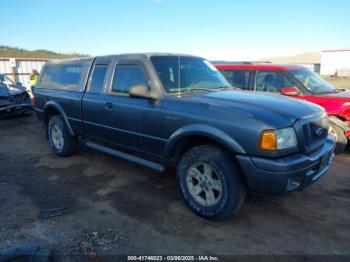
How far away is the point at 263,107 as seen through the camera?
10.5ft

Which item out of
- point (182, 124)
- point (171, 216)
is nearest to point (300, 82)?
point (182, 124)

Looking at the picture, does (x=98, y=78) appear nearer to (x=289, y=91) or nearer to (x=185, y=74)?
(x=185, y=74)

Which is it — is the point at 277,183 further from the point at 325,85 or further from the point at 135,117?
the point at 325,85

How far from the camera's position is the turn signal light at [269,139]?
2863 mm

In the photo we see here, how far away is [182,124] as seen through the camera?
3.45 m

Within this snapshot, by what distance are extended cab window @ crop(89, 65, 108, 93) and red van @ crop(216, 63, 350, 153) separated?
3.28m

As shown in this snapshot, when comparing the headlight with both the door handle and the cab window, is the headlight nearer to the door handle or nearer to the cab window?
the door handle

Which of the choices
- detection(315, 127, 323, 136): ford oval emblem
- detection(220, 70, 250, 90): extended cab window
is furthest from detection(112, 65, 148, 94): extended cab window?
detection(220, 70, 250, 90): extended cab window

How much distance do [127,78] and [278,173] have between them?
98.7 inches

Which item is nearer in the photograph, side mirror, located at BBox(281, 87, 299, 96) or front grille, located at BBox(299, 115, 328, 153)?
front grille, located at BBox(299, 115, 328, 153)

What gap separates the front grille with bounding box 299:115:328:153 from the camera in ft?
10.2

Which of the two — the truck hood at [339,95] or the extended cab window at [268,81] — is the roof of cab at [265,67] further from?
the truck hood at [339,95]

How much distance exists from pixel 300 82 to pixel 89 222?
488 cm

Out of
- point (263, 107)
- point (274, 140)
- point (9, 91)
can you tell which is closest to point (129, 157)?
point (263, 107)
